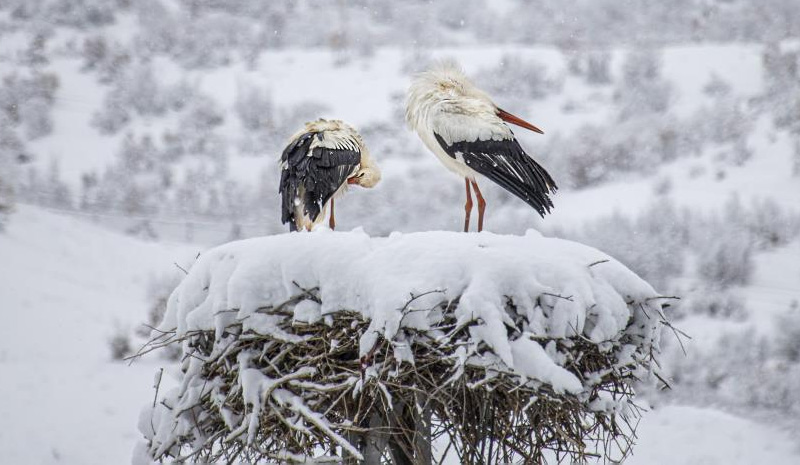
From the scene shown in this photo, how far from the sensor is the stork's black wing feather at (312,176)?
3.97 m

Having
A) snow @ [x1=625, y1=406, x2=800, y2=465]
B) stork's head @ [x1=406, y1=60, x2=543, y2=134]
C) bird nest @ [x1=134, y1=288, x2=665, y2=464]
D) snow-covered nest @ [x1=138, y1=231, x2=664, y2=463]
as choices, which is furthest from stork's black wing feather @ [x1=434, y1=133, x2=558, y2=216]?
snow @ [x1=625, y1=406, x2=800, y2=465]

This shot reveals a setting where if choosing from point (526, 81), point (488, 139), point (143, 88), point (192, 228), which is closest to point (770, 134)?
point (526, 81)

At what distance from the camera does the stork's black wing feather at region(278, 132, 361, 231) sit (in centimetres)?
397

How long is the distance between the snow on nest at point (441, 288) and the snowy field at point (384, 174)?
6.70 feet

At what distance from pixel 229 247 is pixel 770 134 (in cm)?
937

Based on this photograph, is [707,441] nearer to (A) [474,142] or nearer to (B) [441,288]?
(A) [474,142]

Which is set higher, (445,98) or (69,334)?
(445,98)

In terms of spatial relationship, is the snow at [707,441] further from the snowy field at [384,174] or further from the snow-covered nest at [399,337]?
the snow-covered nest at [399,337]

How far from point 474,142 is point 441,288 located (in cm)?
119

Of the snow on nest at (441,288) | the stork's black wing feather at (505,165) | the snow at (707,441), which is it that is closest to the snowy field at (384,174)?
the snow at (707,441)

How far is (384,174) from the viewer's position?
11.2 metres

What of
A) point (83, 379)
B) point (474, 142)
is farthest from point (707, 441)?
point (83, 379)

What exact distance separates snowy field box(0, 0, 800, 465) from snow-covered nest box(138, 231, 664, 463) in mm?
1945

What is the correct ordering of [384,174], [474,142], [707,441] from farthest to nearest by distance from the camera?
[384,174], [707,441], [474,142]
